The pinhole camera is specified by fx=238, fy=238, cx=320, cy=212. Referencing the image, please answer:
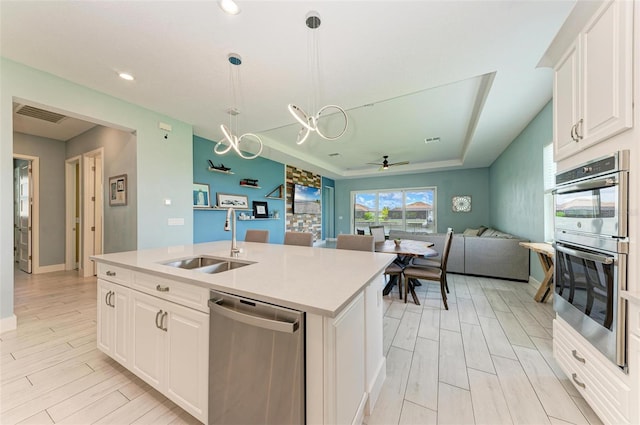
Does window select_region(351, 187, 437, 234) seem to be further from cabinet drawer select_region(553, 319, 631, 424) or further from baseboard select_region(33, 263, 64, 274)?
baseboard select_region(33, 263, 64, 274)

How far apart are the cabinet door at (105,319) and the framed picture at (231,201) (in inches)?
117

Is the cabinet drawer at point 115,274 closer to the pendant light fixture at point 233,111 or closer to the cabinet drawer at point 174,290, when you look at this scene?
the cabinet drawer at point 174,290

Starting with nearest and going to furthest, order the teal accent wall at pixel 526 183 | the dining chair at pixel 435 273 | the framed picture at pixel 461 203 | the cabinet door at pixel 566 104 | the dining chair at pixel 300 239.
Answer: the cabinet door at pixel 566 104
the dining chair at pixel 300 239
the dining chair at pixel 435 273
the teal accent wall at pixel 526 183
the framed picture at pixel 461 203

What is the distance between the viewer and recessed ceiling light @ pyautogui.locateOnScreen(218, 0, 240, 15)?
65.8 inches

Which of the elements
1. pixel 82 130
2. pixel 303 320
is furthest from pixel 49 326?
pixel 82 130

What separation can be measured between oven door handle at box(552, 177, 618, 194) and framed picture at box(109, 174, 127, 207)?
476 cm

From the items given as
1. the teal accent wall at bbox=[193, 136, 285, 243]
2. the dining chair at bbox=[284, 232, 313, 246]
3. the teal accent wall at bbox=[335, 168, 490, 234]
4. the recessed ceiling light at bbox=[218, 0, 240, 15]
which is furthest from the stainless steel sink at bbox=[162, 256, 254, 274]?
the teal accent wall at bbox=[335, 168, 490, 234]

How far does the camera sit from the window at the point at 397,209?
314 inches

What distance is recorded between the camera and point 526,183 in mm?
3912

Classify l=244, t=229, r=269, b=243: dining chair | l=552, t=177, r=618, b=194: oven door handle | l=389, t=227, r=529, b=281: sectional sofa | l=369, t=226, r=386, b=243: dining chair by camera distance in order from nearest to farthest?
l=552, t=177, r=618, b=194: oven door handle, l=244, t=229, r=269, b=243: dining chair, l=389, t=227, r=529, b=281: sectional sofa, l=369, t=226, r=386, b=243: dining chair

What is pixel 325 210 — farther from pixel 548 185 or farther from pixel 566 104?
pixel 566 104

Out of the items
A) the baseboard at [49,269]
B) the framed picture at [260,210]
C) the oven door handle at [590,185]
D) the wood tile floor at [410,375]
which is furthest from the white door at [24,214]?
the oven door handle at [590,185]

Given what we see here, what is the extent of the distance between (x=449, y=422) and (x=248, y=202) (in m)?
5.07

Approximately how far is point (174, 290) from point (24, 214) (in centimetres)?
622
